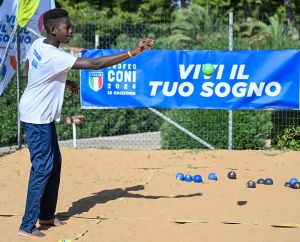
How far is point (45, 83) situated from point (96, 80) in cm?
571

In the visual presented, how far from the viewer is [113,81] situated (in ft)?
38.2

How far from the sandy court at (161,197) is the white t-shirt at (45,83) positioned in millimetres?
1252

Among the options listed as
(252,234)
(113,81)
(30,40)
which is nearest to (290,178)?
(252,234)

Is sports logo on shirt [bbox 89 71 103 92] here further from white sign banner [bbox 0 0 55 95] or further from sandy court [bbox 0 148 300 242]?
white sign banner [bbox 0 0 55 95]

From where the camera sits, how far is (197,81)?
11219 mm

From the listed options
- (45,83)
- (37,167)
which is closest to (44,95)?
(45,83)

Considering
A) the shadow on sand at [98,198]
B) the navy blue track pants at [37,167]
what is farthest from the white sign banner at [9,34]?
the navy blue track pants at [37,167]

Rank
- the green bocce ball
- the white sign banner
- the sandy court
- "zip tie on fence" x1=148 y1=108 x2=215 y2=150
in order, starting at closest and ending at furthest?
the sandy court, the green bocce ball, the white sign banner, "zip tie on fence" x1=148 y1=108 x2=215 y2=150

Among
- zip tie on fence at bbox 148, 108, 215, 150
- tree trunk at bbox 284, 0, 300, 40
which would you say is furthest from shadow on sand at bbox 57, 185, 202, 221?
tree trunk at bbox 284, 0, 300, 40

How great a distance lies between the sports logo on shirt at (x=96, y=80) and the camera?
38.3ft

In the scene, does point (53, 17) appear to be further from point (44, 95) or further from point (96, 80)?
point (96, 80)

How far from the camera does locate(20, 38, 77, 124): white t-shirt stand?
19.5 feet

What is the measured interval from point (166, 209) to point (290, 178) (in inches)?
106

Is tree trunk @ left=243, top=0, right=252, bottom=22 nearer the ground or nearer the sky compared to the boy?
nearer the sky
